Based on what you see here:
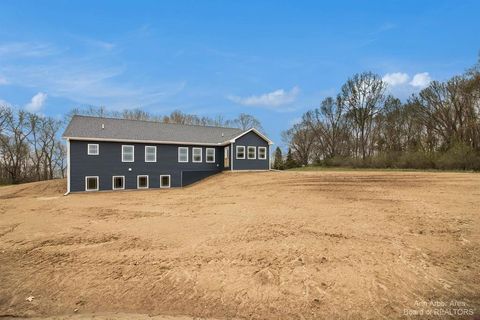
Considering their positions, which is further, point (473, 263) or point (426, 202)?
point (426, 202)

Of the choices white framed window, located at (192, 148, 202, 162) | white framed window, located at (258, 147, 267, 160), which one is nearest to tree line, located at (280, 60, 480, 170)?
white framed window, located at (258, 147, 267, 160)

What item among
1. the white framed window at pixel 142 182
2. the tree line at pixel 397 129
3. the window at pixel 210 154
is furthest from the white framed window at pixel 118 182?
the tree line at pixel 397 129

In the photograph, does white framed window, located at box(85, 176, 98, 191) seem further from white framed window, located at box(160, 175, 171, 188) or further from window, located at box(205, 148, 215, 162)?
window, located at box(205, 148, 215, 162)

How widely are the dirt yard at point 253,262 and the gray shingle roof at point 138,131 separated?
1351 centimetres

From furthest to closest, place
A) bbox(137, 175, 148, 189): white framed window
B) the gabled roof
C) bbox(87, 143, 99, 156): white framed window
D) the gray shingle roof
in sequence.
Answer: bbox(137, 175, 148, 189): white framed window
the gray shingle roof
the gabled roof
bbox(87, 143, 99, 156): white framed window

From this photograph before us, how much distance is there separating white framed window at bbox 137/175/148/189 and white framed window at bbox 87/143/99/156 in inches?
152

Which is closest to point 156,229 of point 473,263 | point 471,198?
point 473,263

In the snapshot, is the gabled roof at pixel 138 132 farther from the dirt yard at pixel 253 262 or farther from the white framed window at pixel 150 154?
the dirt yard at pixel 253 262

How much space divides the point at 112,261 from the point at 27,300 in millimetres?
1654

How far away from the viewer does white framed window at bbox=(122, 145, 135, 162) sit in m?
24.2

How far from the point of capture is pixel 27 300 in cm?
500

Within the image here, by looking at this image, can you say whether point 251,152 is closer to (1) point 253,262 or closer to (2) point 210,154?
(2) point 210,154

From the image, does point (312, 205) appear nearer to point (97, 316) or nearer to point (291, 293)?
point (291, 293)

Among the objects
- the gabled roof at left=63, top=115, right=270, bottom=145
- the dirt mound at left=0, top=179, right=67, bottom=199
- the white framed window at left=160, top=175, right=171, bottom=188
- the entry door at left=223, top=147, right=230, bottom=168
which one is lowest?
the dirt mound at left=0, top=179, right=67, bottom=199
